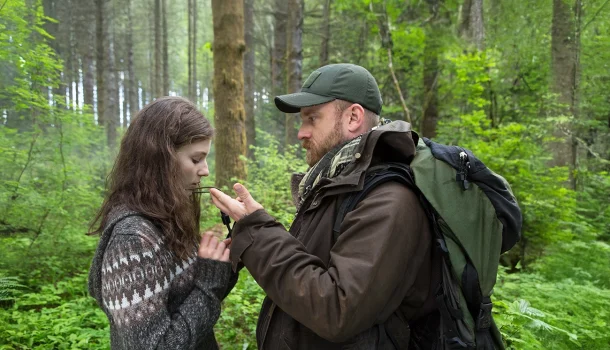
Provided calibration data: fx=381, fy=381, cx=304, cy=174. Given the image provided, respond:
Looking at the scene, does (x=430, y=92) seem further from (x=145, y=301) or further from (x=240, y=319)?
(x=145, y=301)

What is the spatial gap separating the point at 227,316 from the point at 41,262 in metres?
3.01

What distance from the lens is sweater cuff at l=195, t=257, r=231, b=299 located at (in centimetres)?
185

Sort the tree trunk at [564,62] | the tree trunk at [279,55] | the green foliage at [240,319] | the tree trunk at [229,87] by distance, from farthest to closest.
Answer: the tree trunk at [279,55] → the tree trunk at [564,62] → the tree trunk at [229,87] → the green foliage at [240,319]

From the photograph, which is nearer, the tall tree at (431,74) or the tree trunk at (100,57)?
the tall tree at (431,74)

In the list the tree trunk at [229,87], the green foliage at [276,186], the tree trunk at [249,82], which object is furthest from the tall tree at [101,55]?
the tree trunk at [229,87]

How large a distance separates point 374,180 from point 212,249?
890 millimetres

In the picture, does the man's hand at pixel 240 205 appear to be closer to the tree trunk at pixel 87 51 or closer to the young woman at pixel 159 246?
the young woman at pixel 159 246

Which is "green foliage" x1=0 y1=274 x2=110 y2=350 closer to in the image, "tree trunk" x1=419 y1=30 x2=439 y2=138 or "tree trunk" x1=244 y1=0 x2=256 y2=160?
"tree trunk" x1=419 y1=30 x2=439 y2=138

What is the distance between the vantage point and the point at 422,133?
10.2 m

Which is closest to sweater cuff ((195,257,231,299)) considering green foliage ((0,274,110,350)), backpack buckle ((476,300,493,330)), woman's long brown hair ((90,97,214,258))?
woman's long brown hair ((90,97,214,258))

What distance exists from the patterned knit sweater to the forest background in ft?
6.59

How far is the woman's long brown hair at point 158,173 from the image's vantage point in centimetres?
181

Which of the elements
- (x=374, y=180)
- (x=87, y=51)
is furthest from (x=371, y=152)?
(x=87, y=51)

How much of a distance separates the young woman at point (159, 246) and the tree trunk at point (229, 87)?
16.8 feet
